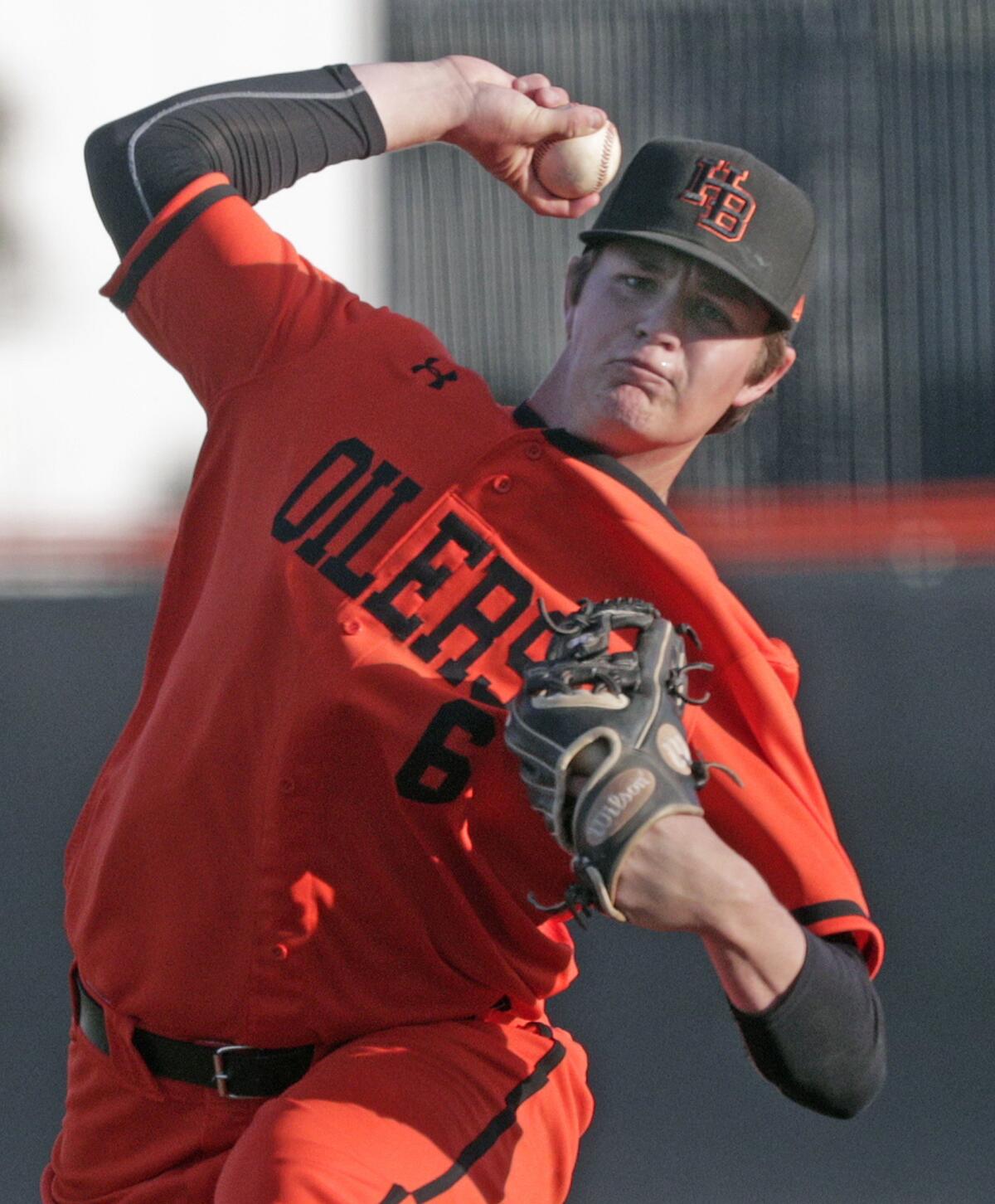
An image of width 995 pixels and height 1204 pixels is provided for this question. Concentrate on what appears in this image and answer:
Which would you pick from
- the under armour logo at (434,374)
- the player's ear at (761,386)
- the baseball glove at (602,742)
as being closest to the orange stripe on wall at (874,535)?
the player's ear at (761,386)

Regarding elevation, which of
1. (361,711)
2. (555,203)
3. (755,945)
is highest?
(555,203)

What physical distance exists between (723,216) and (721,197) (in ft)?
0.14

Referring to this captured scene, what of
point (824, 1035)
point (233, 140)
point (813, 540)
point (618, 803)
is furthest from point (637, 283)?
point (813, 540)

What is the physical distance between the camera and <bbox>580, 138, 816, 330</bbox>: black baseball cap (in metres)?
2.36

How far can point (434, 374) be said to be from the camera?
2410mm

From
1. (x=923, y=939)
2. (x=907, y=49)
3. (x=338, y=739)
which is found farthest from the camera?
(x=907, y=49)

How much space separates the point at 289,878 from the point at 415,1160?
39cm

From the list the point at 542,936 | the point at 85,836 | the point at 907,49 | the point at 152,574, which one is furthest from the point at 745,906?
the point at 907,49

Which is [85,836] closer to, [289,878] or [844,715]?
[289,878]

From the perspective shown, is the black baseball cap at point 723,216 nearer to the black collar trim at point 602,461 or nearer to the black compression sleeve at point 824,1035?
the black collar trim at point 602,461

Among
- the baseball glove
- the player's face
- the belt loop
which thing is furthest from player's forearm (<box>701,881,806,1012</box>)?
the belt loop

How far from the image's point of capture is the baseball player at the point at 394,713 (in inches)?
81.3

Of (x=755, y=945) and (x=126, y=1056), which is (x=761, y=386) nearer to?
(x=755, y=945)

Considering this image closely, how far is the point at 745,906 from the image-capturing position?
1911mm
